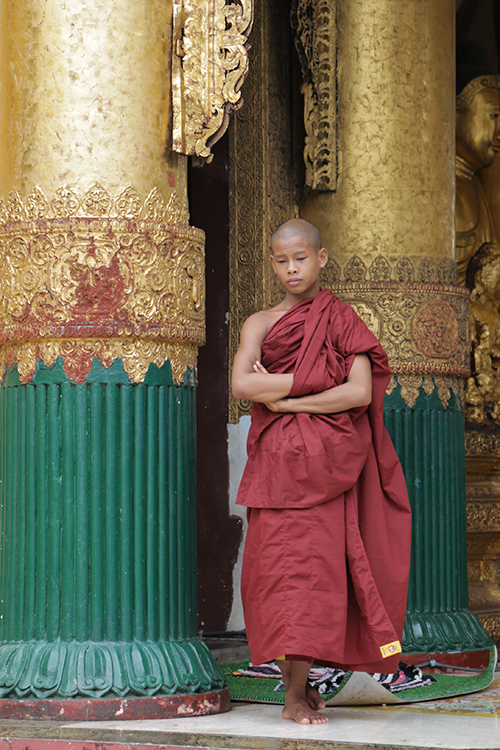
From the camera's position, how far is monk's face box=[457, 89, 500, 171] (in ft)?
Answer: 23.8

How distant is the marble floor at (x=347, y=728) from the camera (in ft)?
12.0

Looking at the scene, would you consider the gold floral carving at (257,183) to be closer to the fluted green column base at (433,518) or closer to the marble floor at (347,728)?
the fluted green column base at (433,518)

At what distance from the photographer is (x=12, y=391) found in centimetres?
441

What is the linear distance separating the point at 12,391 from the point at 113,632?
986mm

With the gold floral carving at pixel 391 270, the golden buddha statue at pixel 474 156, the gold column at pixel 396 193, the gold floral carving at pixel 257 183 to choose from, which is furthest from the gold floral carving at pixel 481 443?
the gold floral carving at pixel 257 183

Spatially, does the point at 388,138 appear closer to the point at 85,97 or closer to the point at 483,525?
the point at 85,97

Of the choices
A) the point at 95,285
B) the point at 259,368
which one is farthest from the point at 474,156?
the point at 95,285

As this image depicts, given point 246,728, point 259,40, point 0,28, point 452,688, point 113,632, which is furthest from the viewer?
point 259,40

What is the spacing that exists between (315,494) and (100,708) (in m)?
1.05

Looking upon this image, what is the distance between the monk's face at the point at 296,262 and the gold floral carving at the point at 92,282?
39 centimetres

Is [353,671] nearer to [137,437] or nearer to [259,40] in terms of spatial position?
[137,437]

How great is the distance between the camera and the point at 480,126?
7.26 meters

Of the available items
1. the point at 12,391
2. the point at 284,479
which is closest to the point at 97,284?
the point at 12,391

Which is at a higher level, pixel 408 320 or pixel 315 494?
pixel 408 320
